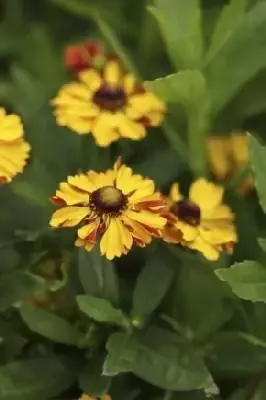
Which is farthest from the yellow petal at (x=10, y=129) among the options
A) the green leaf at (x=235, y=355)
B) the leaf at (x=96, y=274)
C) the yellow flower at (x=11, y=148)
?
the green leaf at (x=235, y=355)

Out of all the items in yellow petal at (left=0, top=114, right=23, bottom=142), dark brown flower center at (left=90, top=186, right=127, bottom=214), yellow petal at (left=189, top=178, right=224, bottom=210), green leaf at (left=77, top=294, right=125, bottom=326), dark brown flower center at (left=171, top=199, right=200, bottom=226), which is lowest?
green leaf at (left=77, top=294, right=125, bottom=326)

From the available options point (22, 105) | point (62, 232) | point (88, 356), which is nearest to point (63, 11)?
point (22, 105)

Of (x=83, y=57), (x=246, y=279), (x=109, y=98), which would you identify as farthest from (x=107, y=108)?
(x=246, y=279)

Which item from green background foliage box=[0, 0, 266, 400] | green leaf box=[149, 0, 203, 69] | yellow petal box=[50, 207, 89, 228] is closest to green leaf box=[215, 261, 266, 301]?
green background foliage box=[0, 0, 266, 400]

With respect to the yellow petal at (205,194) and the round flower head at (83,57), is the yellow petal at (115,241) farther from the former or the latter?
the round flower head at (83,57)

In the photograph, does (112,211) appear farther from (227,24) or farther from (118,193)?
(227,24)

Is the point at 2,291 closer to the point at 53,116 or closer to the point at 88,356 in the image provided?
the point at 88,356

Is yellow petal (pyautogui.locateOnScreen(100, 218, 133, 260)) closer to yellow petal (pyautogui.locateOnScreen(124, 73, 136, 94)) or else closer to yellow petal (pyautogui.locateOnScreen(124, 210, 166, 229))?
yellow petal (pyautogui.locateOnScreen(124, 210, 166, 229))
